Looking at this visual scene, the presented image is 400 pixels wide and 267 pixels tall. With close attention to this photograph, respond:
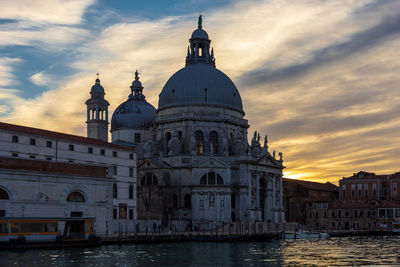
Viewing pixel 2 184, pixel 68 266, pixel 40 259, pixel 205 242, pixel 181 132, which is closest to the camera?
pixel 68 266

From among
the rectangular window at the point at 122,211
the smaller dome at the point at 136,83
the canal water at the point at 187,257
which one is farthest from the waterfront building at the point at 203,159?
the canal water at the point at 187,257

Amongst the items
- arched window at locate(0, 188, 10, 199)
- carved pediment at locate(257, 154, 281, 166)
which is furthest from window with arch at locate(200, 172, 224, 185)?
arched window at locate(0, 188, 10, 199)

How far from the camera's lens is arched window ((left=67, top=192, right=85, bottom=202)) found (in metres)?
53.1

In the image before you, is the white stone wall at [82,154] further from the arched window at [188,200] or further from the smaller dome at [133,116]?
the smaller dome at [133,116]

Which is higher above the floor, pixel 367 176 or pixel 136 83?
pixel 136 83

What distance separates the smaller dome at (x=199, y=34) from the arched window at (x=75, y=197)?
162 ft

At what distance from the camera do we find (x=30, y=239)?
4894 cm

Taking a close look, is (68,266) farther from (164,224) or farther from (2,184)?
(164,224)

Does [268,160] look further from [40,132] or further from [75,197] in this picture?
[75,197]

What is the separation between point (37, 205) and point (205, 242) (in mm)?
20213

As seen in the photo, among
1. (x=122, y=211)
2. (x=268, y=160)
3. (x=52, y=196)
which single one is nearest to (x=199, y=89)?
(x=268, y=160)

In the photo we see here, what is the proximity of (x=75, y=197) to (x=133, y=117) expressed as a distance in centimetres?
5237

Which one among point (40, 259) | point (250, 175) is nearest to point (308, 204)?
point (250, 175)

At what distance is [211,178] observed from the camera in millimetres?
84688
